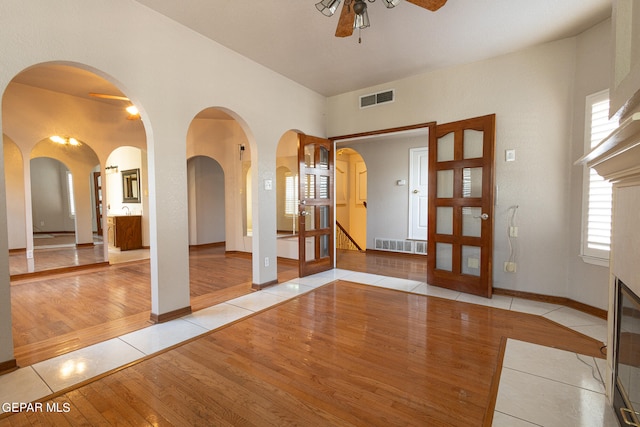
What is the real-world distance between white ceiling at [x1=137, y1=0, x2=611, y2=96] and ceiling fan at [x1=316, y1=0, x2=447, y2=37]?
1.25 ft

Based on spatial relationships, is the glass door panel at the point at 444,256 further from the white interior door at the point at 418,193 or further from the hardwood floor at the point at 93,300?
the hardwood floor at the point at 93,300

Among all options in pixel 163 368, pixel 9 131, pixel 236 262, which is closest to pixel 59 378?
pixel 163 368

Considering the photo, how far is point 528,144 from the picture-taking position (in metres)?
3.55

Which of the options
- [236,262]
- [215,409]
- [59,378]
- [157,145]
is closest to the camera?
[215,409]

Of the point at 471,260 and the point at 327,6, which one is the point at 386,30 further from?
the point at 471,260

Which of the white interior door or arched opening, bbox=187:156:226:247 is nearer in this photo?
the white interior door

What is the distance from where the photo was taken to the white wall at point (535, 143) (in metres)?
3.32

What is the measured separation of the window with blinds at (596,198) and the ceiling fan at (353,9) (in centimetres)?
220

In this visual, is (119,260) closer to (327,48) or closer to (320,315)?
(320,315)

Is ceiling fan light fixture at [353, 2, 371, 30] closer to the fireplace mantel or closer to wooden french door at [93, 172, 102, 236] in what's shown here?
the fireplace mantel

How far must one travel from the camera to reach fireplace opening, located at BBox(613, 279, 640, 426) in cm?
144

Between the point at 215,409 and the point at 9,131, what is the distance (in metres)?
6.03

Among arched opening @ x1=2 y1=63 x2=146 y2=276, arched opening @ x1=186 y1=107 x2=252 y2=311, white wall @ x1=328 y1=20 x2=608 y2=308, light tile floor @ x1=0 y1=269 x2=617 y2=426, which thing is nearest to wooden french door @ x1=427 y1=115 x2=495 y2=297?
white wall @ x1=328 y1=20 x2=608 y2=308

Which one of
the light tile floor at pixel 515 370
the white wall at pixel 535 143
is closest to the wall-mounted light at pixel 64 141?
the light tile floor at pixel 515 370
